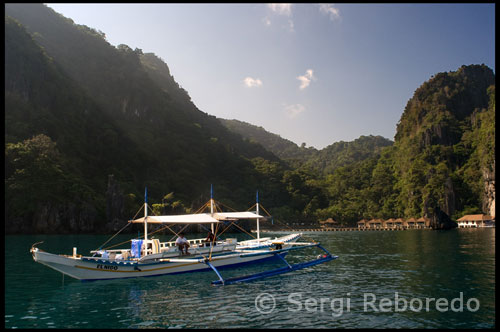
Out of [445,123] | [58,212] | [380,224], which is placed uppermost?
[445,123]

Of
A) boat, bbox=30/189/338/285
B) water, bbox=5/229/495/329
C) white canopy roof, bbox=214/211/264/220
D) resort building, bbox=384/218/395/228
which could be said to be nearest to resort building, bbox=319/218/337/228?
resort building, bbox=384/218/395/228

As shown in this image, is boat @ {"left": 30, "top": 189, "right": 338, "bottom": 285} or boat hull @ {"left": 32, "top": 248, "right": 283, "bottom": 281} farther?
boat @ {"left": 30, "top": 189, "right": 338, "bottom": 285}

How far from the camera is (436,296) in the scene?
2020 centimetres

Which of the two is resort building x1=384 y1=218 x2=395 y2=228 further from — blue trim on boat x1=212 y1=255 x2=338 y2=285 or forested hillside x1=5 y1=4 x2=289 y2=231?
blue trim on boat x1=212 y1=255 x2=338 y2=285

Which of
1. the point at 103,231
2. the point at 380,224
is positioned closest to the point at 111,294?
the point at 103,231

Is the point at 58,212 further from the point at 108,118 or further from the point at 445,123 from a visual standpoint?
the point at 445,123

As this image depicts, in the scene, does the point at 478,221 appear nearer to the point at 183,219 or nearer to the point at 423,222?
the point at 423,222

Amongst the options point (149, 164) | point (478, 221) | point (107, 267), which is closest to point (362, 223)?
point (478, 221)

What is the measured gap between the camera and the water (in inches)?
635

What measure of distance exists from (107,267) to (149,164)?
445ft

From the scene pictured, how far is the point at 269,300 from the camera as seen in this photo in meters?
20.0

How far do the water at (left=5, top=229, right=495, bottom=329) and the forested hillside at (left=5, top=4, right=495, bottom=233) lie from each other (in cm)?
8076

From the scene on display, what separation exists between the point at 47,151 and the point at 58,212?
1871cm

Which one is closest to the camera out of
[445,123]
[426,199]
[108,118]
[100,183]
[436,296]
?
[436,296]
